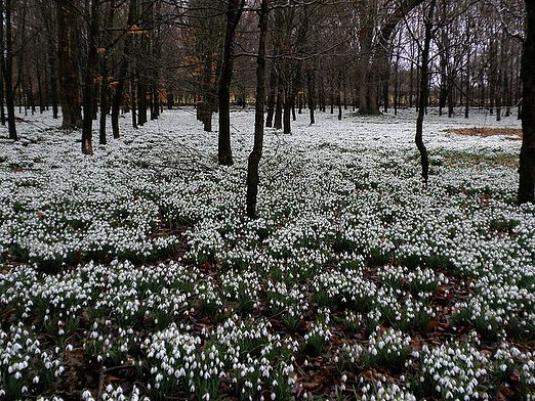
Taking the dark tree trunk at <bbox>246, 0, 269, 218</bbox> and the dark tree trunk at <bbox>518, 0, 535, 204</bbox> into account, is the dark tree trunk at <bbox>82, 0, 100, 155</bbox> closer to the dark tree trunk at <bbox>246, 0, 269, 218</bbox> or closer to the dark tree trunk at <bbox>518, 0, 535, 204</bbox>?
the dark tree trunk at <bbox>246, 0, 269, 218</bbox>

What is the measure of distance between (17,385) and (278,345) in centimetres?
240

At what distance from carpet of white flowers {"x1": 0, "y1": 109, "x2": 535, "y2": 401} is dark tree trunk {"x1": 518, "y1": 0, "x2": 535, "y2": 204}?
2.25 feet

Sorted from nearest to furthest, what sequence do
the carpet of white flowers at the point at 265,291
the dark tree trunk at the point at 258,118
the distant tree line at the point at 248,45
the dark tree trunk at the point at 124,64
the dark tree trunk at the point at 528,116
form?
the carpet of white flowers at the point at 265,291
the dark tree trunk at the point at 258,118
the dark tree trunk at the point at 528,116
the distant tree line at the point at 248,45
the dark tree trunk at the point at 124,64

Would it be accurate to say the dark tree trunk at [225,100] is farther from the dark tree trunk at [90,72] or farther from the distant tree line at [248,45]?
the dark tree trunk at [90,72]

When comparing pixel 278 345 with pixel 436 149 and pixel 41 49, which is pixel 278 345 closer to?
pixel 436 149

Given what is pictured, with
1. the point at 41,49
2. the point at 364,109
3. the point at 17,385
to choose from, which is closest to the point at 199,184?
the point at 17,385

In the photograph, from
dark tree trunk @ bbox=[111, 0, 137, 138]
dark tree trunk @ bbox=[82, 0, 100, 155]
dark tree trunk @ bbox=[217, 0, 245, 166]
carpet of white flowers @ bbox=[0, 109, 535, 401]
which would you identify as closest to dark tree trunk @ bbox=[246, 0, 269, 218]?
carpet of white flowers @ bbox=[0, 109, 535, 401]

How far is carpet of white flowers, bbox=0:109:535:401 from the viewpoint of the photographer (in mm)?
3920

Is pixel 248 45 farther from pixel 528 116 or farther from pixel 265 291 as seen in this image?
pixel 265 291

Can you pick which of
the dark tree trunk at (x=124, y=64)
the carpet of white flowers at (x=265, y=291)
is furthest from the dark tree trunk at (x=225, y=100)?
the dark tree trunk at (x=124, y=64)

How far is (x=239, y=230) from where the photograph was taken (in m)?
8.57

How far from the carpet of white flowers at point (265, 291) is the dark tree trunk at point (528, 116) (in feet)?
2.25

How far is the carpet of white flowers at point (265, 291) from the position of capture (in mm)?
3920

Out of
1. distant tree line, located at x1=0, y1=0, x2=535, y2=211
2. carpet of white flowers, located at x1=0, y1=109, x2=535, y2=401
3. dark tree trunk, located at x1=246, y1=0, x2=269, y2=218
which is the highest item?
distant tree line, located at x1=0, y1=0, x2=535, y2=211
